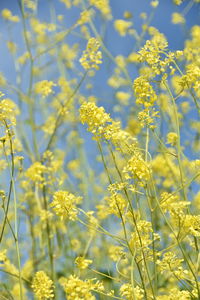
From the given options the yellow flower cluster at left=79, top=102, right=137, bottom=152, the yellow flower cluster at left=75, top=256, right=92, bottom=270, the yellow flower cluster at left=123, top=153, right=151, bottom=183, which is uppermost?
the yellow flower cluster at left=79, top=102, right=137, bottom=152

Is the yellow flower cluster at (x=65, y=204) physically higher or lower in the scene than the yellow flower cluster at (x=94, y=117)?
lower

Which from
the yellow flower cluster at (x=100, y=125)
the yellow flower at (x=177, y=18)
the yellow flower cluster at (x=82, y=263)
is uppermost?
the yellow flower at (x=177, y=18)

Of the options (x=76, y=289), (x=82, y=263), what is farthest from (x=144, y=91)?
(x=76, y=289)

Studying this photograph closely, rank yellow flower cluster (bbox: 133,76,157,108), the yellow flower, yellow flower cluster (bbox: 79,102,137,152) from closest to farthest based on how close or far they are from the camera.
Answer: yellow flower cluster (bbox: 79,102,137,152)
yellow flower cluster (bbox: 133,76,157,108)
the yellow flower

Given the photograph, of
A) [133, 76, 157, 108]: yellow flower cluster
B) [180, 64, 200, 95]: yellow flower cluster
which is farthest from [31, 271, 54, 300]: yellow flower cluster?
[180, 64, 200, 95]: yellow flower cluster

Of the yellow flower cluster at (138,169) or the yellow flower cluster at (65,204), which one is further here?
the yellow flower cluster at (65,204)

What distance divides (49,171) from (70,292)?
156 cm

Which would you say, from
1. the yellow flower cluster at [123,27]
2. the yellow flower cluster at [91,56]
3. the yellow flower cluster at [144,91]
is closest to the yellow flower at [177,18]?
the yellow flower cluster at [123,27]

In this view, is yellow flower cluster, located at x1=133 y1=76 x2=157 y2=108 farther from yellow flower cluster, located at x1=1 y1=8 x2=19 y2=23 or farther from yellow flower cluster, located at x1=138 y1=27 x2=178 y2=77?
yellow flower cluster, located at x1=1 y1=8 x2=19 y2=23

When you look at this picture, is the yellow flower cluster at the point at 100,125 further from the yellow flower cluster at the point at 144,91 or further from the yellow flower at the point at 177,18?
the yellow flower at the point at 177,18

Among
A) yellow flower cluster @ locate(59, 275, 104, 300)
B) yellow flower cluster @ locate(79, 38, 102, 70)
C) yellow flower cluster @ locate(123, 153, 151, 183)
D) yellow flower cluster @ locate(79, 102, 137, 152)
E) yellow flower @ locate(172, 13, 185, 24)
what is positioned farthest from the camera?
yellow flower @ locate(172, 13, 185, 24)

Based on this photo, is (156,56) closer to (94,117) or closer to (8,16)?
(94,117)

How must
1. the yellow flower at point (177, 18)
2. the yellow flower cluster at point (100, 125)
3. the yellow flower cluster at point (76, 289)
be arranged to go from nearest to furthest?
the yellow flower cluster at point (76, 289) < the yellow flower cluster at point (100, 125) < the yellow flower at point (177, 18)

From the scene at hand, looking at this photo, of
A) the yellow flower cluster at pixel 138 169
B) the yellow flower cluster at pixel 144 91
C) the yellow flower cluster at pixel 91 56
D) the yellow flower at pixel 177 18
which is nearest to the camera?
the yellow flower cluster at pixel 138 169
